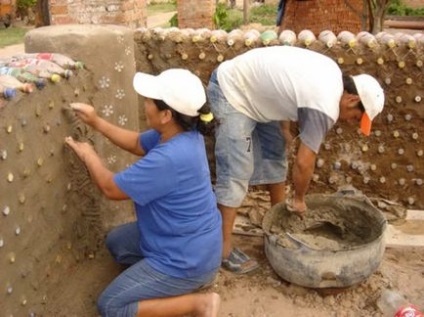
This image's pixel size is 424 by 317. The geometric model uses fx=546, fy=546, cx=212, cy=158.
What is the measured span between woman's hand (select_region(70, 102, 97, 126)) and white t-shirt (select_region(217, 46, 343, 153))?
840mm

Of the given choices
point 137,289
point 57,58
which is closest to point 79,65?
point 57,58

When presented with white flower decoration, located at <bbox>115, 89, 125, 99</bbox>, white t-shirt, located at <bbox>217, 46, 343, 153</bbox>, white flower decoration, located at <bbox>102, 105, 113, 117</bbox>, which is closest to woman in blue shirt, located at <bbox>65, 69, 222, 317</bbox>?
white flower decoration, located at <bbox>102, 105, 113, 117</bbox>

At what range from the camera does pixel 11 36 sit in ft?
49.9

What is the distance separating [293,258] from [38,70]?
1.77 m

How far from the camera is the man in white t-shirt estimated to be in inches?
118

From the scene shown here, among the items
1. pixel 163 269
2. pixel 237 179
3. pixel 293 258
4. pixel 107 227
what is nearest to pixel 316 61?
pixel 237 179

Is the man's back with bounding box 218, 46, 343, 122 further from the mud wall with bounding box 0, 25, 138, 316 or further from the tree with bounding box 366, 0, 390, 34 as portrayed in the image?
the tree with bounding box 366, 0, 390, 34

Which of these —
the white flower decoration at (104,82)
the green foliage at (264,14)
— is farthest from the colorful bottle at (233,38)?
the green foliage at (264,14)

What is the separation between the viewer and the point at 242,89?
3.34 m

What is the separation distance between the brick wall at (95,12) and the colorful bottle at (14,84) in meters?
2.62

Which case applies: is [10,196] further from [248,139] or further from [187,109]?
[248,139]

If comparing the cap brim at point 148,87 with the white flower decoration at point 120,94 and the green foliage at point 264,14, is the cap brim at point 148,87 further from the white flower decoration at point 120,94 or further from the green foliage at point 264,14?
the green foliage at point 264,14

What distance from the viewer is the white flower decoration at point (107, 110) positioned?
3.39 m

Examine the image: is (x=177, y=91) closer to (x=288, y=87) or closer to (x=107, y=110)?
(x=288, y=87)
